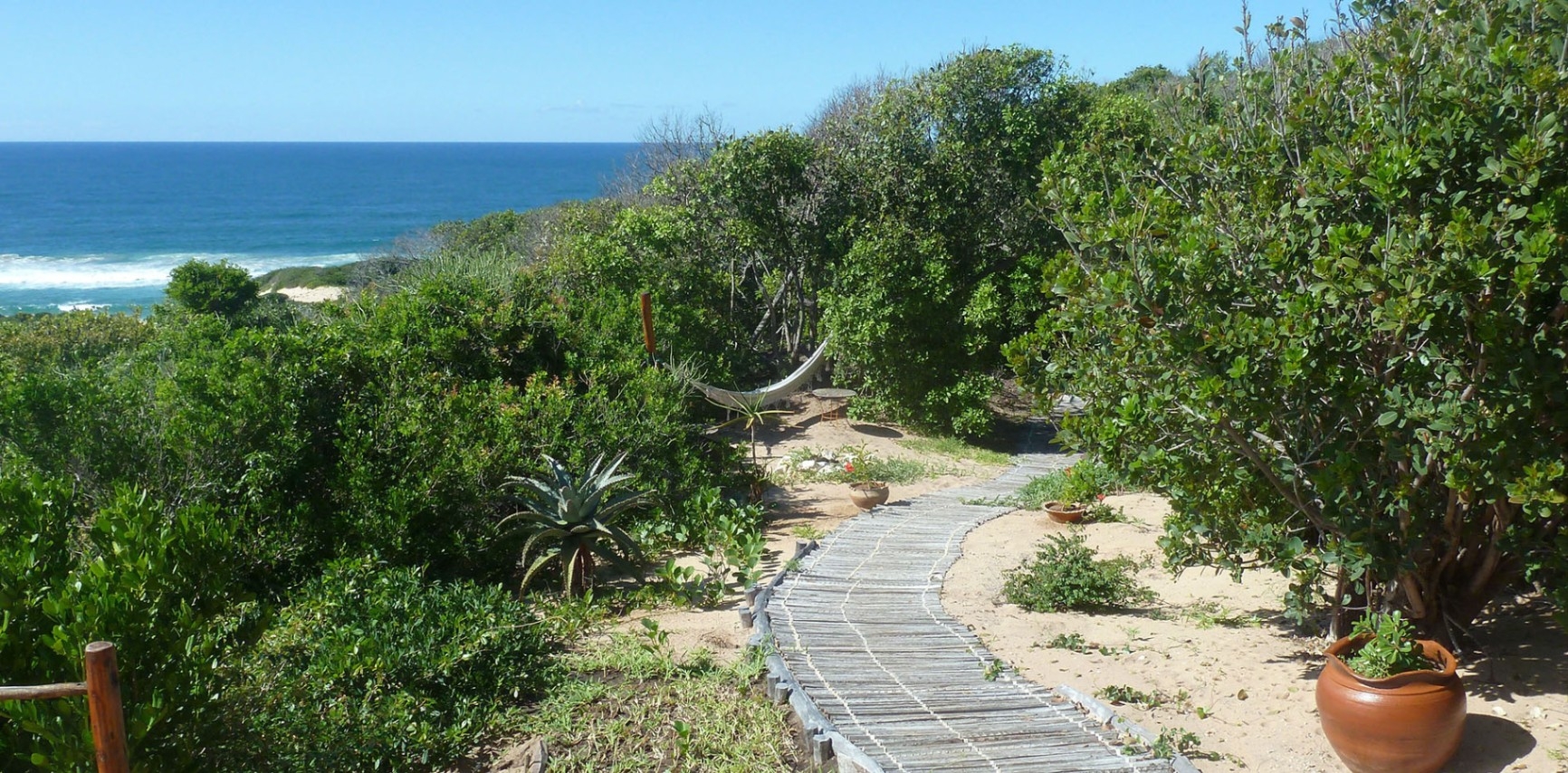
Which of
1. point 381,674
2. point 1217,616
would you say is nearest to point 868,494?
point 1217,616

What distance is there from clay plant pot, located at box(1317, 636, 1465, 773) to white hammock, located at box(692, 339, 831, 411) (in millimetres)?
8061

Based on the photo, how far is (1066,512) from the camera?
9.48 meters

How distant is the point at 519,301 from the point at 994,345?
272 inches

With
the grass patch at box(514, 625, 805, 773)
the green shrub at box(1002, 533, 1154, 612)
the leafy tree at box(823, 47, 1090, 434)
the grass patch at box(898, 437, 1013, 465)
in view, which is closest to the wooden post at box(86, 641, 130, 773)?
the grass patch at box(514, 625, 805, 773)

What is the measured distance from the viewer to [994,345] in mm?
15562

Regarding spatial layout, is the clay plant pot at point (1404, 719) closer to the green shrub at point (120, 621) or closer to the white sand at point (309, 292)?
the green shrub at point (120, 621)

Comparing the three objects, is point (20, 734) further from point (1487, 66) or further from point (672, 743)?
point (1487, 66)

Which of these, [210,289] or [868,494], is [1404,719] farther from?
[210,289]

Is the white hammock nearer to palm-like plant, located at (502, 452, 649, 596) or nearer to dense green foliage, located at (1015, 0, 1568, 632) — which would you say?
palm-like plant, located at (502, 452, 649, 596)

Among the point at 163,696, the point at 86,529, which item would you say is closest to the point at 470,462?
the point at 86,529

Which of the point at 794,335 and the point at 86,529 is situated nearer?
the point at 86,529

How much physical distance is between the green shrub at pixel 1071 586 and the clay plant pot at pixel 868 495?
11.3ft

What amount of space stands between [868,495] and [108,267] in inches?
2140

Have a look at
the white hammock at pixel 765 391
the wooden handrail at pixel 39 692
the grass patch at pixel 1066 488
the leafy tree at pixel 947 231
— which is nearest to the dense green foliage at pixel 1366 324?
the grass patch at pixel 1066 488
